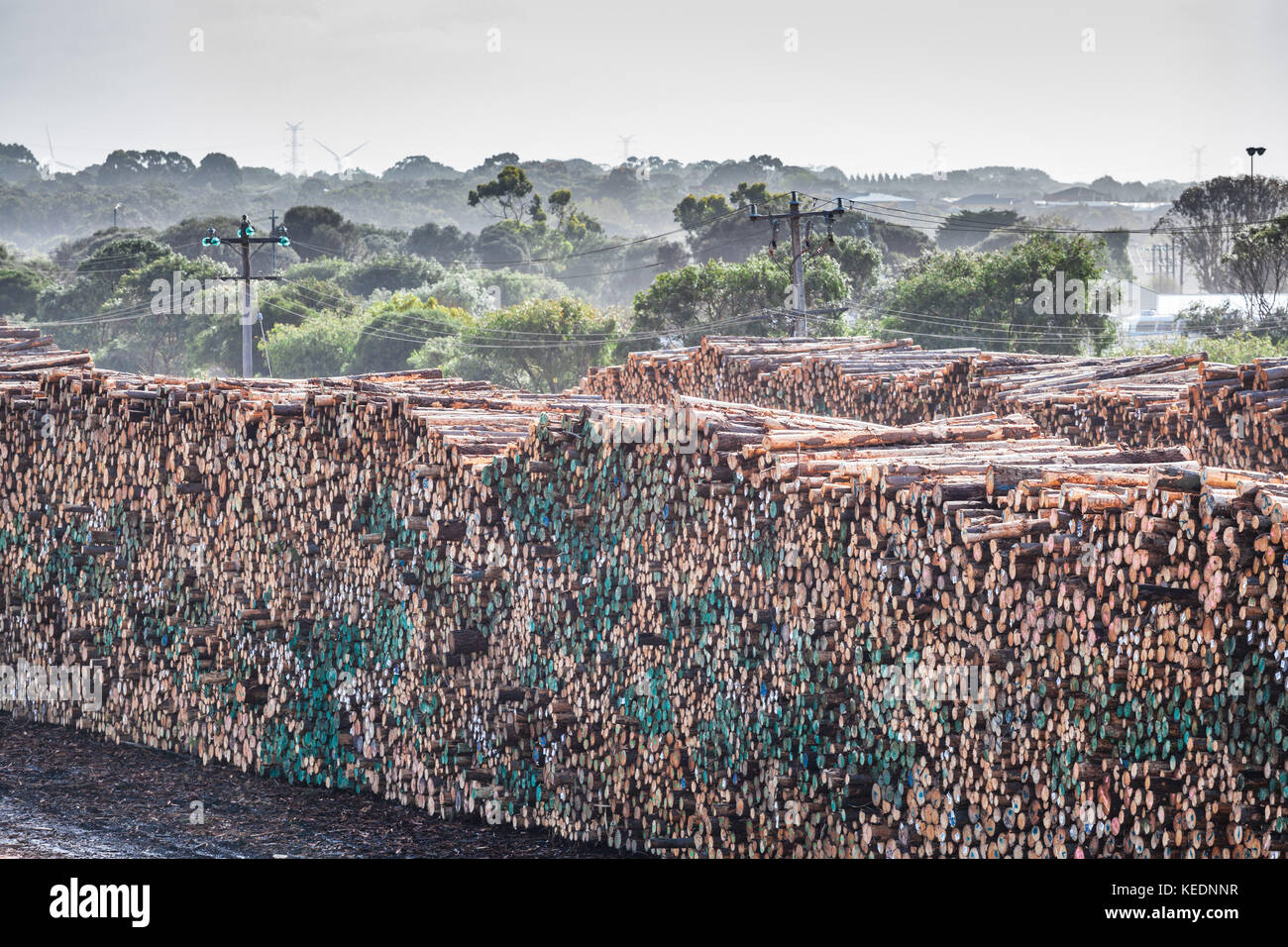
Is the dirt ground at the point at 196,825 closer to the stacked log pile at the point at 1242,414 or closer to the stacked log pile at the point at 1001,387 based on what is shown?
the stacked log pile at the point at 1242,414

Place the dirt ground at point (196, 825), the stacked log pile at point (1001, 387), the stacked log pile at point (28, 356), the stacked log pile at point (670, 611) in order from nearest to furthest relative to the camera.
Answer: the stacked log pile at point (670, 611), the dirt ground at point (196, 825), the stacked log pile at point (1001, 387), the stacked log pile at point (28, 356)

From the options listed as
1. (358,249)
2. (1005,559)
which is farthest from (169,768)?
(358,249)

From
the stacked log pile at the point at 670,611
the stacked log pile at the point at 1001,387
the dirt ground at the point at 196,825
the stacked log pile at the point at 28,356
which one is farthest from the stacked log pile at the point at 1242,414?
the stacked log pile at the point at 28,356

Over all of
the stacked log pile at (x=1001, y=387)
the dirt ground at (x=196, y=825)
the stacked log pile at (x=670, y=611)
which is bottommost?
the dirt ground at (x=196, y=825)

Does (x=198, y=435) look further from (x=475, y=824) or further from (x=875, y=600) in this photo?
(x=875, y=600)

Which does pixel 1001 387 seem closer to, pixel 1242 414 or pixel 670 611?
pixel 1242 414

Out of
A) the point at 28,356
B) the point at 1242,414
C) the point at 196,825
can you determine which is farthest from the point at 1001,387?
the point at 28,356

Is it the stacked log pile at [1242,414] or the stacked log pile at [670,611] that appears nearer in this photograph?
the stacked log pile at [670,611]
